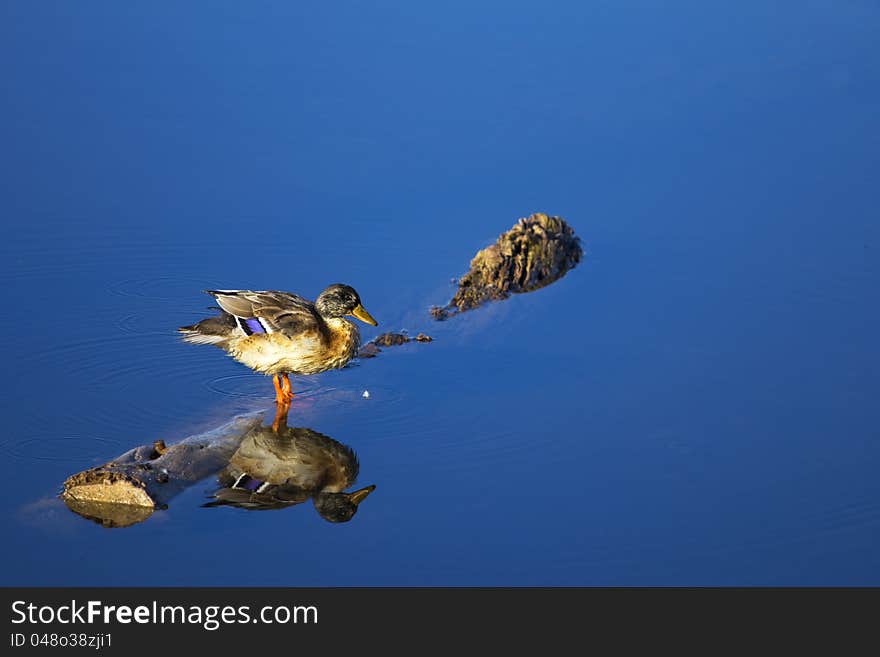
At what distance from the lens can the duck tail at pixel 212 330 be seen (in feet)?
29.5

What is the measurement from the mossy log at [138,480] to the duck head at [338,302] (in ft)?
5.51

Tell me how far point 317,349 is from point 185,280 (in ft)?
6.38

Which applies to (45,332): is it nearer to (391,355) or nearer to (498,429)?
(391,355)

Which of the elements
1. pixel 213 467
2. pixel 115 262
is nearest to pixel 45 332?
pixel 115 262

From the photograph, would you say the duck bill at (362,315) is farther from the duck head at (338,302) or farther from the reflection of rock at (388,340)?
the reflection of rock at (388,340)

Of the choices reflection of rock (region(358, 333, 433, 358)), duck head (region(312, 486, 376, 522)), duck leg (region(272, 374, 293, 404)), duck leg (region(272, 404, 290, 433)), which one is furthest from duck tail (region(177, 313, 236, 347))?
duck head (region(312, 486, 376, 522))

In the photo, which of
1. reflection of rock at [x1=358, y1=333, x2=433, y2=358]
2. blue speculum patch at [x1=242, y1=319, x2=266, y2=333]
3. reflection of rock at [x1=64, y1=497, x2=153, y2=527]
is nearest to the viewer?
reflection of rock at [x1=64, y1=497, x2=153, y2=527]

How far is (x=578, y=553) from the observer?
7.08 meters

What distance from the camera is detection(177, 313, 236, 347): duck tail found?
8984 millimetres

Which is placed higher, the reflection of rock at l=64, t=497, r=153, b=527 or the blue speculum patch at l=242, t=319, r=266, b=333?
the blue speculum patch at l=242, t=319, r=266, b=333

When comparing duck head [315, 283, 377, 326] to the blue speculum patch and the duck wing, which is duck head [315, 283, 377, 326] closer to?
the duck wing

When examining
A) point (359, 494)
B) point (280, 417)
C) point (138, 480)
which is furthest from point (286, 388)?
point (138, 480)

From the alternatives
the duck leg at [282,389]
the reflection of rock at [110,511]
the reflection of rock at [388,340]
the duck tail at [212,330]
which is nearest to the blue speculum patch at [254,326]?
the duck tail at [212,330]

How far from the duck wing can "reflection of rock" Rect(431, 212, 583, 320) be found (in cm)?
140
